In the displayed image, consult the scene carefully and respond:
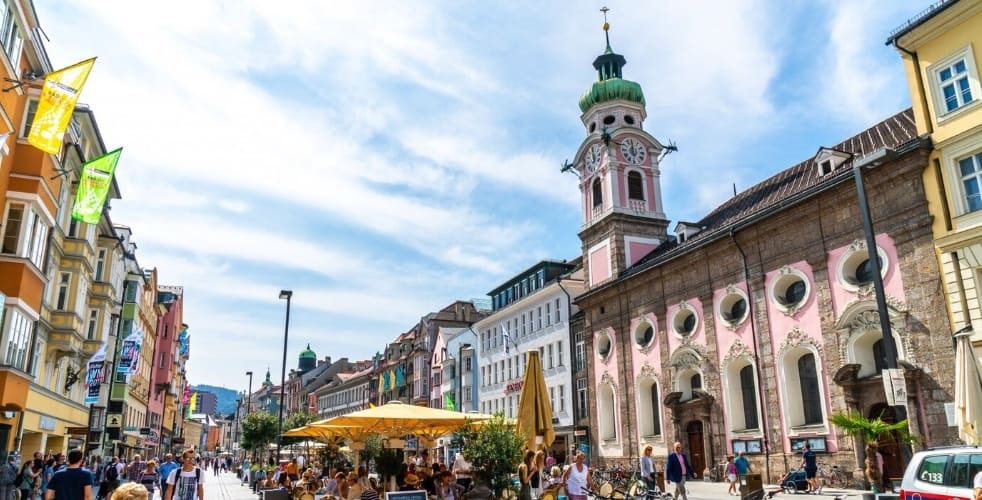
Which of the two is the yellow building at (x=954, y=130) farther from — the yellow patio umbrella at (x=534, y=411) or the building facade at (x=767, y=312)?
the yellow patio umbrella at (x=534, y=411)

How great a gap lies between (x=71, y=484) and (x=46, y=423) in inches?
834

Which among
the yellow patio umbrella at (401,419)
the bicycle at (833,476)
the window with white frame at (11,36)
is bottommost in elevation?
the bicycle at (833,476)

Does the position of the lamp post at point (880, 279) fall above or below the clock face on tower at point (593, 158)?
below

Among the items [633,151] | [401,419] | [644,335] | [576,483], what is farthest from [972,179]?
[633,151]

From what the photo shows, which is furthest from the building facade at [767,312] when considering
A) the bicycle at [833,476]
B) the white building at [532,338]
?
the white building at [532,338]

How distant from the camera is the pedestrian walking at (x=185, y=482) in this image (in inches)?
606

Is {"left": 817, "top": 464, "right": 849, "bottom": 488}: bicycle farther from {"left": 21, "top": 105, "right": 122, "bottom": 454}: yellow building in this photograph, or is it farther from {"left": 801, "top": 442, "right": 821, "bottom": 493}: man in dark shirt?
{"left": 21, "top": 105, "right": 122, "bottom": 454}: yellow building

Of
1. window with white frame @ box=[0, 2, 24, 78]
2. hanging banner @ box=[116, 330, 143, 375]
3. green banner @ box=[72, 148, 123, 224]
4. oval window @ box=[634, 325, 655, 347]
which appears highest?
window with white frame @ box=[0, 2, 24, 78]

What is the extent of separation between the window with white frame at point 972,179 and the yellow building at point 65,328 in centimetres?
2867

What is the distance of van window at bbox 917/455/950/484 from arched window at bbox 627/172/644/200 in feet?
110

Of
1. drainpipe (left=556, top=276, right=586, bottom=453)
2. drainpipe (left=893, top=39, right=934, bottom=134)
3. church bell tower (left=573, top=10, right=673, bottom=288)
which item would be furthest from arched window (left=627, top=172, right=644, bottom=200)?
drainpipe (left=893, top=39, right=934, bottom=134)

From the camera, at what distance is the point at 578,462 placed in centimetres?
1433

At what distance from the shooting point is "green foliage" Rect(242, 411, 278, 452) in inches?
2301

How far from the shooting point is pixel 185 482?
15555 mm
